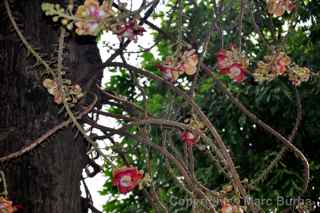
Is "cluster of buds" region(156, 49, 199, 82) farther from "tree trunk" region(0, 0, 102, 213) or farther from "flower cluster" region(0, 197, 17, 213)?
"flower cluster" region(0, 197, 17, 213)

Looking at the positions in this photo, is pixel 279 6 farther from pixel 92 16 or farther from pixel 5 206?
pixel 5 206

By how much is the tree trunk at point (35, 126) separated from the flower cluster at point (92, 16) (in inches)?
10.2

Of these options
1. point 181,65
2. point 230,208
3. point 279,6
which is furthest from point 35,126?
point 279,6

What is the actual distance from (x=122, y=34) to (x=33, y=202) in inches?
15.0

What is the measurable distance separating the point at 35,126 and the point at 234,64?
0.45m

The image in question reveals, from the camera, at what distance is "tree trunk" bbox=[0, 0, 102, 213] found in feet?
4.49

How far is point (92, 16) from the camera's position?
108cm

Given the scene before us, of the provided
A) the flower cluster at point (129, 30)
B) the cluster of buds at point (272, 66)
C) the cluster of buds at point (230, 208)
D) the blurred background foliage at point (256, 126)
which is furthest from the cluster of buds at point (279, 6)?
the blurred background foliage at point (256, 126)

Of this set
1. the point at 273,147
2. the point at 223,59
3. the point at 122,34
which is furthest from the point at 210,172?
the point at 122,34

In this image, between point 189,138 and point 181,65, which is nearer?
point 181,65

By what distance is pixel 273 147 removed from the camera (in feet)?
12.7

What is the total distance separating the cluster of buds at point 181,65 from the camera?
1.37 meters

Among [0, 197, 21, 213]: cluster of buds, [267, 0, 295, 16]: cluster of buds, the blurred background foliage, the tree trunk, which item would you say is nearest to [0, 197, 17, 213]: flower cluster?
[0, 197, 21, 213]: cluster of buds

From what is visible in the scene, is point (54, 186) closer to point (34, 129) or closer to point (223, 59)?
point (34, 129)
